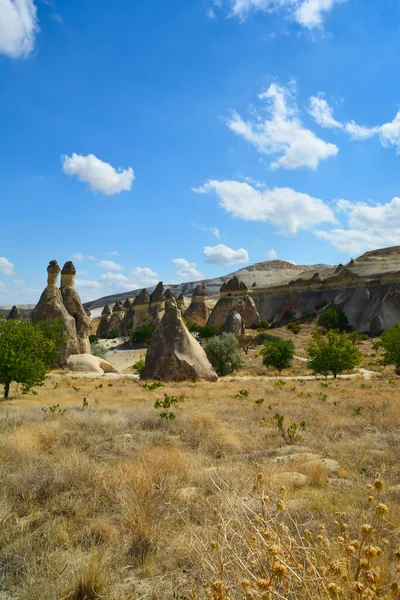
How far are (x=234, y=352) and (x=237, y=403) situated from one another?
14573 mm

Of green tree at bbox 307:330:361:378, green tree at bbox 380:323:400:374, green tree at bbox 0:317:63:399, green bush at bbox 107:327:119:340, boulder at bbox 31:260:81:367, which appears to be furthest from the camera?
green bush at bbox 107:327:119:340

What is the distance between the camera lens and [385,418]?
28.3ft

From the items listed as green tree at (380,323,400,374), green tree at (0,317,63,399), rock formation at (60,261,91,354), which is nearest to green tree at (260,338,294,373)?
green tree at (380,323,400,374)

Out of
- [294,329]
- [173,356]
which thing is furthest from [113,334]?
[173,356]

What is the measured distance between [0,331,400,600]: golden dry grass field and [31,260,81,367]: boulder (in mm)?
17388

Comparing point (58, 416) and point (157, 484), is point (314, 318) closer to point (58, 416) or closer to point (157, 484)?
point (58, 416)

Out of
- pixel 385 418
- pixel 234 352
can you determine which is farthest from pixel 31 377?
pixel 234 352

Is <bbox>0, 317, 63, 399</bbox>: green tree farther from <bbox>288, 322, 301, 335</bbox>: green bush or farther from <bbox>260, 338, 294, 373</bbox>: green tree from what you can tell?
<bbox>288, 322, 301, 335</bbox>: green bush

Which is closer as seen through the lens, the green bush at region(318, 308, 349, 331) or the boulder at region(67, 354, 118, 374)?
the boulder at region(67, 354, 118, 374)

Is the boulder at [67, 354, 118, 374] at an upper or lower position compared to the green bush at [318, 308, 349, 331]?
lower

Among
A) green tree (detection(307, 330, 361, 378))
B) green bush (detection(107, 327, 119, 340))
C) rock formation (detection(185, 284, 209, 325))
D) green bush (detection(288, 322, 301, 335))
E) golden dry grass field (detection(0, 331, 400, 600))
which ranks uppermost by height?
rock formation (detection(185, 284, 209, 325))

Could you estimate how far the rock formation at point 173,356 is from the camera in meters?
19.2

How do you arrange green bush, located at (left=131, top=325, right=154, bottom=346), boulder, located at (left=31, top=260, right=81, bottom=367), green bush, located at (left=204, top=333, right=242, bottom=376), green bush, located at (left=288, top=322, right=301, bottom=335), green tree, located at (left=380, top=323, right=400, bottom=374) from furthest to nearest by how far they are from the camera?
green bush, located at (left=288, top=322, right=301, bottom=335) < green bush, located at (left=131, top=325, right=154, bottom=346) < green bush, located at (left=204, top=333, right=242, bottom=376) < boulder, located at (left=31, top=260, right=81, bottom=367) < green tree, located at (left=380, top=323, right=400, bottom=374)

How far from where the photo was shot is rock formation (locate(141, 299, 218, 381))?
19.2 metres
